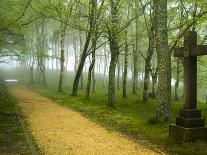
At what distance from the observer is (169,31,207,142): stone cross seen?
35.5 ft

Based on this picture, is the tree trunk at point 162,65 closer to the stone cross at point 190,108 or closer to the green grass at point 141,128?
the green grass at point 141,128

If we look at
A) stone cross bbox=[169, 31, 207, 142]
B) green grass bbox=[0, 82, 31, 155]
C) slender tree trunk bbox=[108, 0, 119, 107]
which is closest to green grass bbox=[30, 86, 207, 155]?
stone cross bbox=[169, 31, 207, 142]

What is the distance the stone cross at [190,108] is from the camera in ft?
35.5

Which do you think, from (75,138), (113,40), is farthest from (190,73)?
(113,40)

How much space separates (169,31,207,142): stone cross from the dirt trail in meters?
1.40

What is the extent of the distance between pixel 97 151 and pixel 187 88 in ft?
12.3

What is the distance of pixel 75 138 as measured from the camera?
12.1 metres

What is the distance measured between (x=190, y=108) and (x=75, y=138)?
430cm

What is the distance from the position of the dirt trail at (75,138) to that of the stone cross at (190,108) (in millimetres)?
1404

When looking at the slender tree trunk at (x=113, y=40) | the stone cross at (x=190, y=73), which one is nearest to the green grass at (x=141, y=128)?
the slender tree trunk at (x=113, y=40)

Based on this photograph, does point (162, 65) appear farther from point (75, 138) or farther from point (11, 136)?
point (11, 136)

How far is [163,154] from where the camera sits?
32.5 ft

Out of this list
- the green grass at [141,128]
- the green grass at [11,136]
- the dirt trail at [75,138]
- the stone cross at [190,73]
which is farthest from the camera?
the stone cross at [190,73]

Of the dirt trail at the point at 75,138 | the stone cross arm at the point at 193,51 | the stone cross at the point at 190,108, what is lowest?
the dirt trail at the point at 75,138
